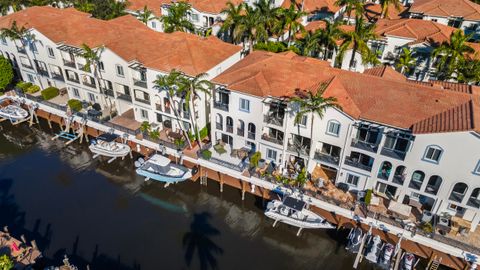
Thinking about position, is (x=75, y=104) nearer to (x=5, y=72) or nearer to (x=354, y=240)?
(x=5, y=72)

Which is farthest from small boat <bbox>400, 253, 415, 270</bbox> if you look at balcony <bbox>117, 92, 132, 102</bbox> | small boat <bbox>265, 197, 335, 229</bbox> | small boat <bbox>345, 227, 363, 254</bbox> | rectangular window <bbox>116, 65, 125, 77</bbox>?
rectangular window <bbox>116, 65, 125, 77</bbox>

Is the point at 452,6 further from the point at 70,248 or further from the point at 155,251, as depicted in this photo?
the point at 70,248

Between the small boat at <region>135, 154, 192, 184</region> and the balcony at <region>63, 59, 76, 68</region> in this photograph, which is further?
the balcony at <region>63, 59, 76, 68</region>

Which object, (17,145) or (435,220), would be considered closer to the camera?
(435,220)

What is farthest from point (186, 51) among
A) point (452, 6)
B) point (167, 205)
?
point (452, 6)

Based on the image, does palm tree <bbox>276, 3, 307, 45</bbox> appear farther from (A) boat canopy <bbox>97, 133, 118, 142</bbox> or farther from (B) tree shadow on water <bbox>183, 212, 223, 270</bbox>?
(B) tree shadow on water <bbox>183, 212, 223, 270</bbox>
